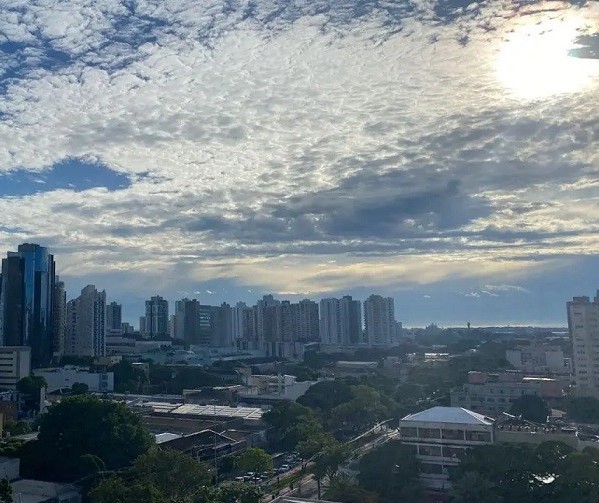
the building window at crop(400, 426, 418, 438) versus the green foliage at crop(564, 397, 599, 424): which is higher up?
the building window at crop(400, 426, 418, 438)

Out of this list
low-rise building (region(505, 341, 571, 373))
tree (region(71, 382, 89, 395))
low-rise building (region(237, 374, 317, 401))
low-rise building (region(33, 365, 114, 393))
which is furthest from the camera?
low-rise building (region(505, 341, 571, 373))

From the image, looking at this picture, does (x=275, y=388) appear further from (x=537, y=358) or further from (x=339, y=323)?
(x=339, y=323)

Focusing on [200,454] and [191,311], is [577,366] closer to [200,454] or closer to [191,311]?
[200,454]

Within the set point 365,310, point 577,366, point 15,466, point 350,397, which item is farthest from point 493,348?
point 15,466

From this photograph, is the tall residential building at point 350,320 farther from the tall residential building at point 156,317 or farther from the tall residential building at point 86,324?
the tall residential building at point 86,324

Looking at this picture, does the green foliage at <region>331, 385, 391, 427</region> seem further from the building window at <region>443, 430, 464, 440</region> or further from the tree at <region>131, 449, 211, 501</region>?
the tree at <region>131, 449, 211, 501</region>

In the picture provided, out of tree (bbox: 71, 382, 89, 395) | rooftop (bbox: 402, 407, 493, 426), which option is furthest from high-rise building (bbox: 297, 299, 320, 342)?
rooftop (bbox: 402, 407, 493, 426)
